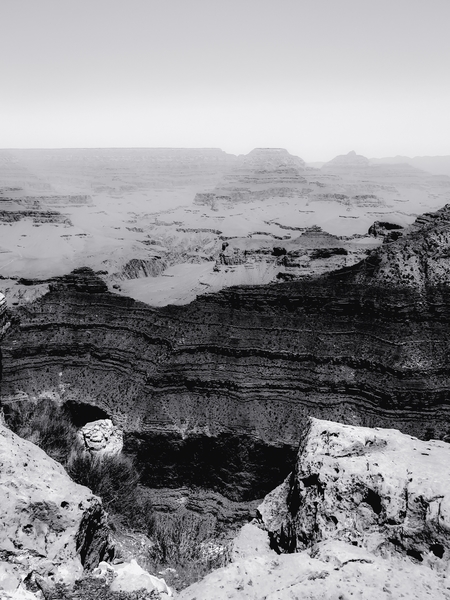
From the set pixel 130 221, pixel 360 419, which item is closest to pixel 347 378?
pixel 360 419

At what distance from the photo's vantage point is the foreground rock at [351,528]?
6422mm

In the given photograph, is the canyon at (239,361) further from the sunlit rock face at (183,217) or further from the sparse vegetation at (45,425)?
the sunlit rock face at (183,217)

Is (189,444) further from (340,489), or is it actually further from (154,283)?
(154,283)

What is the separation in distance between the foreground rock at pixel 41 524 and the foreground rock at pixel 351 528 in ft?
7.87

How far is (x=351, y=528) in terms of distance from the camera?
8211 mm

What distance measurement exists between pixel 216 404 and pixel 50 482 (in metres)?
16.3

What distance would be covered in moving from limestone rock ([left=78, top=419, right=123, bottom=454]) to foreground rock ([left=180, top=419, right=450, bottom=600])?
15.6 m

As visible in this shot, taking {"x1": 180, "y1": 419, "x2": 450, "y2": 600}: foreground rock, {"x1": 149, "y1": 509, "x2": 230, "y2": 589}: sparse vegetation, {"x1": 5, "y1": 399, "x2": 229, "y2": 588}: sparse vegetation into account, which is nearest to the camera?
{"x1": 180, "y1": 419, "x2": 450, "y2": 600}: foreground rock

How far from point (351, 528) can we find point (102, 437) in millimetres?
19008

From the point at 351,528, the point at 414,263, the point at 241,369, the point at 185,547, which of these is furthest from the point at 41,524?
the point at 414,263

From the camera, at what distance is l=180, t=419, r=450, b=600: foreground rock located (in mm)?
6422

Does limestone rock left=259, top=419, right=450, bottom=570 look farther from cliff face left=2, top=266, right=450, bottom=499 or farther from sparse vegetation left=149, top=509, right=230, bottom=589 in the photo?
cliff face left=2, top=266, right=450, bottom=499

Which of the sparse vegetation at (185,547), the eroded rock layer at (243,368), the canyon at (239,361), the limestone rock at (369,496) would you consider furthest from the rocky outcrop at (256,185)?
the limestone rock at (369,496)

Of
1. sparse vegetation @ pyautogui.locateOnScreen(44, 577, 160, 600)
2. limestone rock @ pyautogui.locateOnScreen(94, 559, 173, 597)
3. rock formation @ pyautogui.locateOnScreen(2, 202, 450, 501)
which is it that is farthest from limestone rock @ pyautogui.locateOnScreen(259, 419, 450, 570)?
rock formation @ pyautogui.locateOnScreen(2, 202, 450, 501)
